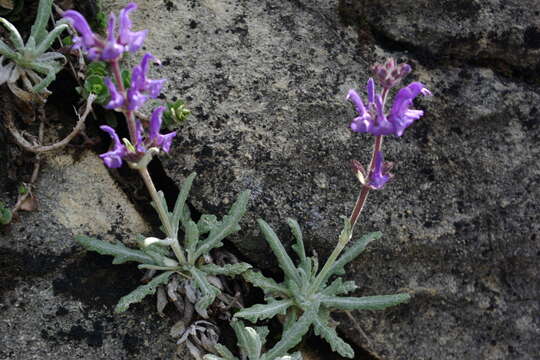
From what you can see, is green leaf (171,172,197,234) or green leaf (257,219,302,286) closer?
green leaf (171,172,197,234)

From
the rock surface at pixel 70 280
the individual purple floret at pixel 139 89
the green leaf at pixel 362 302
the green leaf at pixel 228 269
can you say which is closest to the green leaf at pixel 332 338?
the green leaf at pixel 362 302

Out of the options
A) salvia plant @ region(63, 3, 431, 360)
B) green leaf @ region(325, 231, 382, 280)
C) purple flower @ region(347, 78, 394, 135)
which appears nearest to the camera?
purple flower @ region(347, 78, 394, 135)

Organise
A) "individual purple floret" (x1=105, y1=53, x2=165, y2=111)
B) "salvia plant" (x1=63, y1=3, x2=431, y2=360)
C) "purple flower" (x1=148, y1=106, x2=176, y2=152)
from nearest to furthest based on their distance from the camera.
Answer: "individual purple floret" (x1=105, y1=53, x2=165, y2=111) → "purple flower" (x1=148, y1=106, x2=176, y2=152) → "salvia plant" (x1=63, y1=3, x2=431, y2=360)

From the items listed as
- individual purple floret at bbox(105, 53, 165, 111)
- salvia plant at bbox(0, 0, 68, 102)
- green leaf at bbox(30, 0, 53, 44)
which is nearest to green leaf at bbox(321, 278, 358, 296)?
individual purple floret at bbox(105, 53, 165, 111)

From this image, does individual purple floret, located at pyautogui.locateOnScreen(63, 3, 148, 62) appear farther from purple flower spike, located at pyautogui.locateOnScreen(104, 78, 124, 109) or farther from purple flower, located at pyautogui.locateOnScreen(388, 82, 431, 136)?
purple flower, located at pyautogui.locateOnScreen(388, 82, 431, 136)

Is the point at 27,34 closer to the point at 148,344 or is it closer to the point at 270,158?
the point at 270,158

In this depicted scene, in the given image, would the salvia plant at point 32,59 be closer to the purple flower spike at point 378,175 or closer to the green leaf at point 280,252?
the green leaf at point 280,252

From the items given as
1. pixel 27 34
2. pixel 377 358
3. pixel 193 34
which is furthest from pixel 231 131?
pixel 377 358
